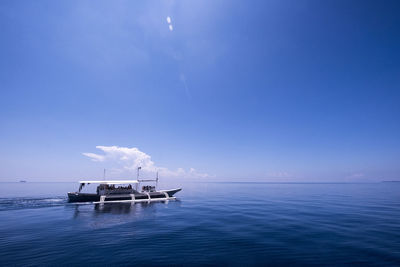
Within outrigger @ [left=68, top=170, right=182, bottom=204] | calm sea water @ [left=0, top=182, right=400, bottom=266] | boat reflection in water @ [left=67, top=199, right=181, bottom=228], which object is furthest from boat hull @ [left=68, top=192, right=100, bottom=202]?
calm sea water @ [left=0, top=182, right=400, bottom=266]

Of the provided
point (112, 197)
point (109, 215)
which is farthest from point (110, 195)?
point (109, 215)

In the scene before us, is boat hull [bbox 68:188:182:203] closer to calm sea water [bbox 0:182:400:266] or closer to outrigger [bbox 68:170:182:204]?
outrigger [bbox 68:170:182:204]

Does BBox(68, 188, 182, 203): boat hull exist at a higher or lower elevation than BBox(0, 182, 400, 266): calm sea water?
lower

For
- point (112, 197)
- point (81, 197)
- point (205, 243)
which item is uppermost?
point (205, 243)

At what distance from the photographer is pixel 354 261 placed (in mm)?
14195

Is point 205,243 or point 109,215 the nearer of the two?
point 205,243

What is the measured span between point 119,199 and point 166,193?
17.9 meters

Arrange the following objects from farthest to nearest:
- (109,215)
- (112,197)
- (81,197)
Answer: (112,197) → (81,197) → (109,215)

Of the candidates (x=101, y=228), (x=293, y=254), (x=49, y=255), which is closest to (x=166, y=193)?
Answer: (x=101, y=228)

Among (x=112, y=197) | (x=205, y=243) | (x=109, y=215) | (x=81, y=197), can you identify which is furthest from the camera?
(x=112, y=197)

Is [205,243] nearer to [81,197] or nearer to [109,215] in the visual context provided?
[109,215]

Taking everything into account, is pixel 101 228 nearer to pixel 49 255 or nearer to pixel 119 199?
pixel 49 255

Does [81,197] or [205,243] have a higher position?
[205,243]

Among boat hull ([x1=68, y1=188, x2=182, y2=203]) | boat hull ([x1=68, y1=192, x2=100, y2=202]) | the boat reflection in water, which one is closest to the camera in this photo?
the boat reflection in water
